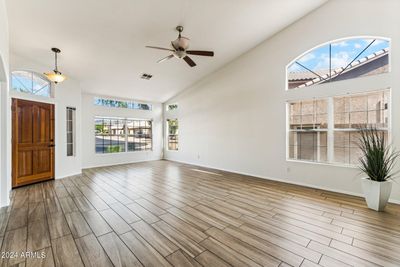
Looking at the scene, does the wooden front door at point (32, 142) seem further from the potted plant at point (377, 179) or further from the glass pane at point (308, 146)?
the potted plant at point (377, 179)

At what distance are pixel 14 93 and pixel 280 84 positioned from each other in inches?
261

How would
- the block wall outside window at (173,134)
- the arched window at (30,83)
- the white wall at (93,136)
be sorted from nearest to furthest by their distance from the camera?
1. the arched window at (30,83)
2. the white wall at (93,136)
3. the block wall outside window at (173,134)

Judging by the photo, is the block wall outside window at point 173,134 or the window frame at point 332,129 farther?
the block wall outside window at point 173,134

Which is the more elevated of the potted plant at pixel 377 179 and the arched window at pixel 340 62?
the arched window at pixel 340 62

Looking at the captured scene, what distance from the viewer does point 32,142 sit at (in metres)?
4.57

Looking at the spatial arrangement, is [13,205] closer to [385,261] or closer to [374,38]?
[385,261]

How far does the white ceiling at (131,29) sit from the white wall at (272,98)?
43 centimetres

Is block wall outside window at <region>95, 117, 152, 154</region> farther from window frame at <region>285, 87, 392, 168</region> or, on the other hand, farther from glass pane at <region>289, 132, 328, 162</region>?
glass pane at <region>289, 132, 328, 162</region>

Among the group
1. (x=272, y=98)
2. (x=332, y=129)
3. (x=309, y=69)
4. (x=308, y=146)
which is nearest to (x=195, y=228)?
(x=308, y=146)

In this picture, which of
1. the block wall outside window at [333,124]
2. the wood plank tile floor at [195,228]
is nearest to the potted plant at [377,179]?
the wood plank tile floor at [195,228]

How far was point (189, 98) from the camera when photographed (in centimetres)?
747

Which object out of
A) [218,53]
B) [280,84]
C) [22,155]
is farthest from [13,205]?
[280,84]

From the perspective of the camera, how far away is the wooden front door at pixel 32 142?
13.9ft

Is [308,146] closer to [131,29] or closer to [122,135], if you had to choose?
[131,29]
